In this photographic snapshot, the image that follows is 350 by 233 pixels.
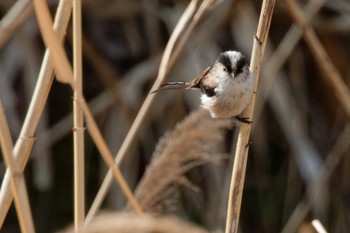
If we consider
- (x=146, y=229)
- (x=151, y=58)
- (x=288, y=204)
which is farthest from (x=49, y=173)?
(x=146, y=229)

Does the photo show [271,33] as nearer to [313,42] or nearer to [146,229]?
[313,42]

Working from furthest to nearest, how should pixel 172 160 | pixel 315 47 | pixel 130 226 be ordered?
pixel 315 47, pixel 172 160, pixel 130 226

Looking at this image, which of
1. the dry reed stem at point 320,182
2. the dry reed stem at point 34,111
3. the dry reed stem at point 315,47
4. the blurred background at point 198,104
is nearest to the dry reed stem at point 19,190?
the dry reed stem at point 34,111

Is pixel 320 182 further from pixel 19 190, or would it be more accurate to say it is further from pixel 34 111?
pixel 19 190

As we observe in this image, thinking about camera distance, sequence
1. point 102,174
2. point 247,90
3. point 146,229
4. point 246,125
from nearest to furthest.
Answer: point 146,229 → point 246,125 → point 247,90 → point 102,174

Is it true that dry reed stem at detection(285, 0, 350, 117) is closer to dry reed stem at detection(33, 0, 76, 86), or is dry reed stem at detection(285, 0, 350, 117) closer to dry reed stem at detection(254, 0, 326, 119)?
A: dry reed stem at detection(254, 0, 326, 119)

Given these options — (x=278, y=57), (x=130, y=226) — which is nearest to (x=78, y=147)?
(x=130, y=226)

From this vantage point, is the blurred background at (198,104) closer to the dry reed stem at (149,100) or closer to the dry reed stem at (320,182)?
the dry reed stem at (320,182)

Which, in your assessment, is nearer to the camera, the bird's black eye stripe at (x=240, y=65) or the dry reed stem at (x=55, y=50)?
the dry reed stem at (x=55, y=50)
